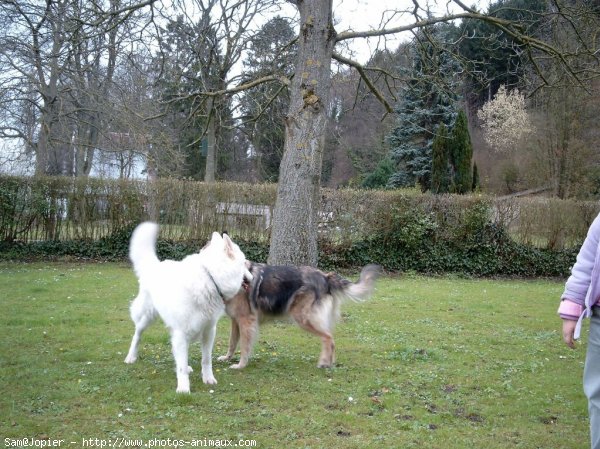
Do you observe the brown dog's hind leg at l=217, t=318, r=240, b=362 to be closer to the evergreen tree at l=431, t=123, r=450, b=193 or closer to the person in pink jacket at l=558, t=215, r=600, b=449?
the person in pink jacket at l=558, t=215, r=600, b=449

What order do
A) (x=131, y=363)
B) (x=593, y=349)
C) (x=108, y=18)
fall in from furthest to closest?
1. (x=108, y=18)
2. (x=131, y=363)
3. (x=593, y=349)

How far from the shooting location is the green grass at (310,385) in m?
4.28

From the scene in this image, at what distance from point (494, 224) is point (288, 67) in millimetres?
7797

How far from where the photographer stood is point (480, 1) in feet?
38.5

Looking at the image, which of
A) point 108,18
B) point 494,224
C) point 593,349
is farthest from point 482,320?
point 108,18

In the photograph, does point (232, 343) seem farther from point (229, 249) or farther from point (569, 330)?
point (569, 330)

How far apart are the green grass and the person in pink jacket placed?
4.48 feet

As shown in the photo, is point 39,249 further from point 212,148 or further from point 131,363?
point 212,148

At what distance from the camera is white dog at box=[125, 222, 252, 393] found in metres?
5.14

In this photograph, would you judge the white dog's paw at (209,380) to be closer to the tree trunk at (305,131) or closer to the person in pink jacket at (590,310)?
the person in pink jacket at (590,310)

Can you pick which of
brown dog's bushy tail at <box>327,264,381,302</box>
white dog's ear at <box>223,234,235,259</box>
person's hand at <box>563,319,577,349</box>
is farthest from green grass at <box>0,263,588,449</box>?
person's hand at <box>563,319,577,349</box>

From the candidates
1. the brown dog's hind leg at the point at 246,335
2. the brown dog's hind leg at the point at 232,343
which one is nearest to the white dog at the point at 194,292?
the brown dog's hind leg at the point at 246,335

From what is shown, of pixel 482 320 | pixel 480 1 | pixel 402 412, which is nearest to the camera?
pixel 402 412

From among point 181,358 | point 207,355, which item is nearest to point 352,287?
point 207,355
